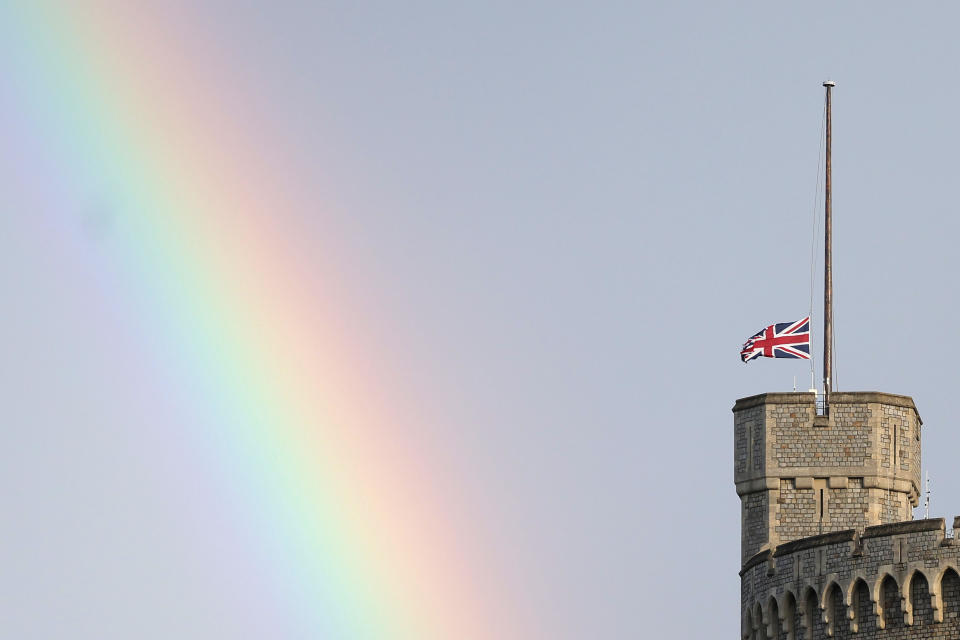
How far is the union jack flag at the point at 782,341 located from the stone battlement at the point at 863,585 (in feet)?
33.3

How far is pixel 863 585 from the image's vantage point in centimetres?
7475

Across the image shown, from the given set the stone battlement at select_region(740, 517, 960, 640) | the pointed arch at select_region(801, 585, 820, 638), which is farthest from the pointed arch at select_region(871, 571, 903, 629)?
the pointed arch at select_region(801, 585, 820, 638)

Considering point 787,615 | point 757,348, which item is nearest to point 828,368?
point 757,348

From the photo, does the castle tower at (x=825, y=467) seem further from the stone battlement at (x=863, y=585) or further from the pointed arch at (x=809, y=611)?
the pointed arch at (x=809, y=611)

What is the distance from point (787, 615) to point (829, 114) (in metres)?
23.2

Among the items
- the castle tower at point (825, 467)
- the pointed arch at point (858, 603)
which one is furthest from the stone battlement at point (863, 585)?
the castle tower at point (825, 467)

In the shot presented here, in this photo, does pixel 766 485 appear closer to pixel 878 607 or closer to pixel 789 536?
pixel 789 536

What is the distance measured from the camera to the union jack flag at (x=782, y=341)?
87812 mm

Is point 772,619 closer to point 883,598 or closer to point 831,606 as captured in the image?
point 831,606

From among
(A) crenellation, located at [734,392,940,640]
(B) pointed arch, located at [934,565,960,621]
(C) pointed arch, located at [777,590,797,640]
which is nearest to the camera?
(B) pointed arch, located at [934,565,960,621]

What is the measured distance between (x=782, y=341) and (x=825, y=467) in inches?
272

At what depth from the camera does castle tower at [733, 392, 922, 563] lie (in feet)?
270

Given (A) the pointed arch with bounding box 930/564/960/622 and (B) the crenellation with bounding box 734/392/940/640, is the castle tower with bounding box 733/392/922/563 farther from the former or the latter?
(A) the pointed arch with bounding box 930/564/960/622

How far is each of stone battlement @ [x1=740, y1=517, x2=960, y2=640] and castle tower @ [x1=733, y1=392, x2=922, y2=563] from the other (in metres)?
3.04
